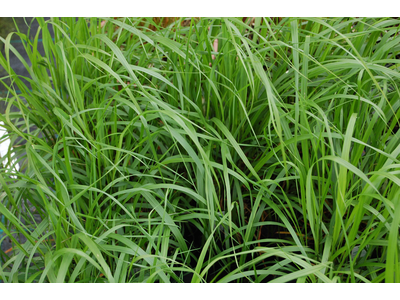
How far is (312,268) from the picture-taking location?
495 mm

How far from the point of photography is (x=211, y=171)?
660mm

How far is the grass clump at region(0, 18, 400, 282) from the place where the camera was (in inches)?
21.5

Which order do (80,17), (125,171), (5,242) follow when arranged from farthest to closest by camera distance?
(5,242)
(80,17)
(125,171)

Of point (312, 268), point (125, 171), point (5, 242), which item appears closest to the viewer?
point (312, 268)

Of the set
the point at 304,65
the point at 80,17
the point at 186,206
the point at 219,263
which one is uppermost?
the point at 80,17

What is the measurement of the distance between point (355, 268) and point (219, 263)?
26 centimetres

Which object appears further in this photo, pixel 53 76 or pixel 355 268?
pixel 53 76

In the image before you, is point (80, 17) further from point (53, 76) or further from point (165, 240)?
point (165, 240)

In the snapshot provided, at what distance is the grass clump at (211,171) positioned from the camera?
1.79ft

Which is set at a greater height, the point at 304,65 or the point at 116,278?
the point at 304,65

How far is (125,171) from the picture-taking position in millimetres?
649

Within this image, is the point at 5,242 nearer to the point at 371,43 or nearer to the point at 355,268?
the point at 355,268

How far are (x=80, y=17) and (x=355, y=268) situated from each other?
0.81m

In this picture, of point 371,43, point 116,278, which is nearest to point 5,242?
point 116,278
